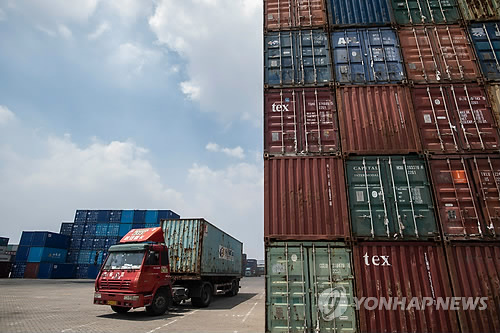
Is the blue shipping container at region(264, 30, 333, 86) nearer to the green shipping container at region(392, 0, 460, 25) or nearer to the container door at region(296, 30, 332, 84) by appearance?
the container door at region(296, 30, 332, 84)

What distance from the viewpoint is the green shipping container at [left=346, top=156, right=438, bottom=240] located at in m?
7.39

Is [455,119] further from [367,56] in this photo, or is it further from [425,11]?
[425,11]

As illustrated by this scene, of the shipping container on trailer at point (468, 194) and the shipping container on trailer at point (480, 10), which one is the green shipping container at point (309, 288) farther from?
the shipping container on trailer at point (480, 10)

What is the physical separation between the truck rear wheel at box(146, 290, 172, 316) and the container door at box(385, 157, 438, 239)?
964 centimetres

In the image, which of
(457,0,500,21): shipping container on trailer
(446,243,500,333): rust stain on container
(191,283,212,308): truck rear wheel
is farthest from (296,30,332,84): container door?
(191,283,212,308): truck rear wheel

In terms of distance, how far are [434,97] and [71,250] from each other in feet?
165

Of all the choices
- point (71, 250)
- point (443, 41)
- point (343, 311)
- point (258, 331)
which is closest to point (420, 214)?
point (343, 311)

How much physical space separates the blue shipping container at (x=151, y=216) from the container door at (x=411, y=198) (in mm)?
36908

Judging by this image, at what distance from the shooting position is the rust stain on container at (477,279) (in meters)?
6.42

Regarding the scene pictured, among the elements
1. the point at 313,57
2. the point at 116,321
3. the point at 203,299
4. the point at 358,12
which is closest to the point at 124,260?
the point at 116,321

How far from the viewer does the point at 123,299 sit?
10250mm

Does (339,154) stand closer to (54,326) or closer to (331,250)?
(331,250)

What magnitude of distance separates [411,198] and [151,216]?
37.9m

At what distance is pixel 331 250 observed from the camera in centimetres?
731
